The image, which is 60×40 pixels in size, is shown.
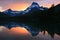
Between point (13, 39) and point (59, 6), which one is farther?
point (59, 6)

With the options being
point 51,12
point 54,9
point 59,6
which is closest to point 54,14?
point 51,12

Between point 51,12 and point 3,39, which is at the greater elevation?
point 51,12

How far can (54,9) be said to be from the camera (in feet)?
222

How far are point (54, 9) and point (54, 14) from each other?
589 centimetres

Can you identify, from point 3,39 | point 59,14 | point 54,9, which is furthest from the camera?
point 54,9

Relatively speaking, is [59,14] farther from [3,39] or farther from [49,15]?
[3,39]

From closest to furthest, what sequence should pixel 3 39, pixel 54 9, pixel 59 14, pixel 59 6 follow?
1. pixel 3 39
2. pixel 59 14
3. pixel 54 9
4. pixel 59 6

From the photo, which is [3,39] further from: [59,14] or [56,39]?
[59,14]

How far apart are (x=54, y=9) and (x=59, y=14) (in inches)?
330

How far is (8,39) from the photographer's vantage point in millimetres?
10570

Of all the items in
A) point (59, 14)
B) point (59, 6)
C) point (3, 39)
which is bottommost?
point (3, 39)

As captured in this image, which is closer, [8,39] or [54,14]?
[8,39]

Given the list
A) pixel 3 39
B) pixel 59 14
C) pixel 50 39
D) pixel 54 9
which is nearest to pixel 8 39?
pixel 3 39

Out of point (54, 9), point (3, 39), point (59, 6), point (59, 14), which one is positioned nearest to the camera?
point (3, 39)
